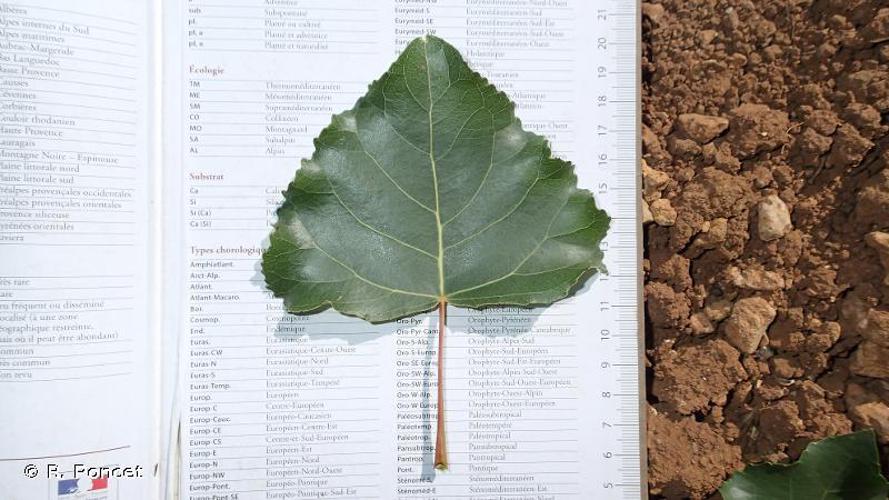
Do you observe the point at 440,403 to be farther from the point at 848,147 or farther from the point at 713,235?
the point at 848,147

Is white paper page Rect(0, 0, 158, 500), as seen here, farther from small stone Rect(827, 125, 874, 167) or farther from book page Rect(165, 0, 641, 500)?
small stone Rect(827, 125, 874, 167)

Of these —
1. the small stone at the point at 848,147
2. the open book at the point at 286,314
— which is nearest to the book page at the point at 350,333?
the open book at the point at 286,314

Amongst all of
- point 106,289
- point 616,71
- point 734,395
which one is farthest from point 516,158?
point 106,289

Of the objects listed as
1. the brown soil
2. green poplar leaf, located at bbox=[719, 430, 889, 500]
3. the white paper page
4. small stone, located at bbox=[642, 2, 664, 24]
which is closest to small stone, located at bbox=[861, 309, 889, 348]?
the brown soil

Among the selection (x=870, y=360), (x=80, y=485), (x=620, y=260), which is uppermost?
(x=620, y=260)

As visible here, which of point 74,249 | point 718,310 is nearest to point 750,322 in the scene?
point 718,310

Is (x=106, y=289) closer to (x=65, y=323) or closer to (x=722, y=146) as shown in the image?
(x=65, y=323)

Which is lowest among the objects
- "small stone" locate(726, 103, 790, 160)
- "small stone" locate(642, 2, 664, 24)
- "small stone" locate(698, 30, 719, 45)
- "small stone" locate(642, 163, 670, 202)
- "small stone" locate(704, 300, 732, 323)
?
"small stone" locate(704, 300, 732, 323)
